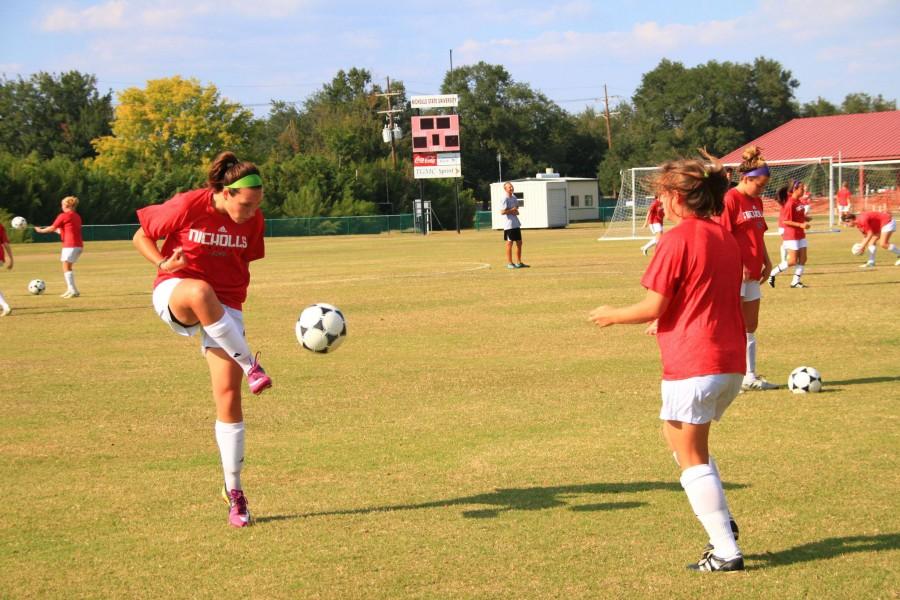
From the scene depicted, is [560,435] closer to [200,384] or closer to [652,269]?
[652,269]

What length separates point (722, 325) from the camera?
4773 mm

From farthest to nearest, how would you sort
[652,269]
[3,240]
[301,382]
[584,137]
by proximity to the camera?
1. [584,137]
2. [3,240]
3. [301,382]
4. [652,269]

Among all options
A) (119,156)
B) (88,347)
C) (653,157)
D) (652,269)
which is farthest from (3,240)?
(653,157)

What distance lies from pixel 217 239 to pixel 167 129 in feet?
300

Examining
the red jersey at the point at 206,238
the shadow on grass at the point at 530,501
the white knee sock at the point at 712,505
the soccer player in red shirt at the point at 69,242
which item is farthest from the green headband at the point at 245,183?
the soccer player in red shirt at the point at 69,242

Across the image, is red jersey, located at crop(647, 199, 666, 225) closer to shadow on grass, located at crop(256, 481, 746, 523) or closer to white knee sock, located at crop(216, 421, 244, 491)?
shadow on grass, located at crop(256, 481, 746, 523)

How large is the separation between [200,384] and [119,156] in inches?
3405

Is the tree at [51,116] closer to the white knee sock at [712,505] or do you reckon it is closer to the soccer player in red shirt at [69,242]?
the soccer player in red shirt at [69,242]

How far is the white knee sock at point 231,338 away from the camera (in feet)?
19.4

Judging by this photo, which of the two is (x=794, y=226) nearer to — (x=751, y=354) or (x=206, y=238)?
(x=751, y=354)

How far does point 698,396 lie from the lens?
4.71 m

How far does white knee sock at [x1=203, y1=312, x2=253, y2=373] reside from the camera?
19.4 feet

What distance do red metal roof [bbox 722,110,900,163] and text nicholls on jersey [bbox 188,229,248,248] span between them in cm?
7218

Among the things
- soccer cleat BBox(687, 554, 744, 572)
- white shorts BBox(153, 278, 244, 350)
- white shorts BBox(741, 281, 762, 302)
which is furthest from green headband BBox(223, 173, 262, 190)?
white shorts BBox(741, 281, 762, 302)
